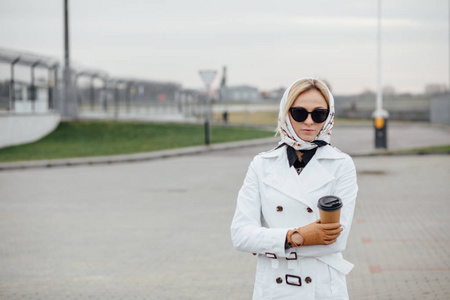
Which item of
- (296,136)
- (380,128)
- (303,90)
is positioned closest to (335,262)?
(296,136)

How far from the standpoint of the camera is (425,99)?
52719mm

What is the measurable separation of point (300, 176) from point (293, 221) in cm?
19

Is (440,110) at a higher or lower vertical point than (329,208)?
higher

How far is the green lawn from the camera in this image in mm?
23297

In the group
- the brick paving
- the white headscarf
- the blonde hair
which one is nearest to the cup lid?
the white headscarf

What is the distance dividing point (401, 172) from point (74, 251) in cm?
1037

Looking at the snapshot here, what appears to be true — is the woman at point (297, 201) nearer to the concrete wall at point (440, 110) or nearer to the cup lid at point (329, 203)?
the cup lid at point (329, 203)

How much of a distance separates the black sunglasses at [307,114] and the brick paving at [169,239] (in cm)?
360

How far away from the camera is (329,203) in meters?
2.57

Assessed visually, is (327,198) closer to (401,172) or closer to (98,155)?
(401,172)

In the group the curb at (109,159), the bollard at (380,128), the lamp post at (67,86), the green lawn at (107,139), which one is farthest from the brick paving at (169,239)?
the lamp post at (67,86)

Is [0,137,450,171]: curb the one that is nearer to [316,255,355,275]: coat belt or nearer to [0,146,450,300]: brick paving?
[0,146,450,300]: brick paving

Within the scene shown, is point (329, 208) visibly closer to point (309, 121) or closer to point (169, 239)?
point (309, 121)

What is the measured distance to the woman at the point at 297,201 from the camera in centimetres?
276
